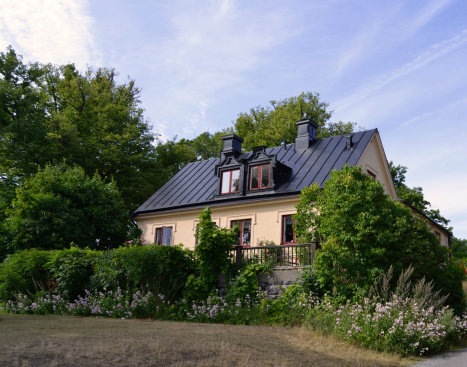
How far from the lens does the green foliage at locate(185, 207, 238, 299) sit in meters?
14.3

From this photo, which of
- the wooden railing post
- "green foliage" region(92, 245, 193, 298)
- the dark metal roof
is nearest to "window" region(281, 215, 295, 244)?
the dark metal roof

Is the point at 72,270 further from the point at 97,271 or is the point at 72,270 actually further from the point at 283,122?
the point at 283,122

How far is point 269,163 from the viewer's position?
20422 millimetres

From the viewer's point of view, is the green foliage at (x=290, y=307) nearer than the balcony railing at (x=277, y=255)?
Yes

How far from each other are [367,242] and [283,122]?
22413 mm

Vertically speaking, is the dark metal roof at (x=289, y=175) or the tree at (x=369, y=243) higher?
the dark metal roof at (x=289, y=175)

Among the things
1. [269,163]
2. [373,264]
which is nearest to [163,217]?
[269,163]

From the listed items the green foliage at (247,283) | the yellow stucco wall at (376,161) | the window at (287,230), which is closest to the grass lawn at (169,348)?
the green foliage at (247,283)

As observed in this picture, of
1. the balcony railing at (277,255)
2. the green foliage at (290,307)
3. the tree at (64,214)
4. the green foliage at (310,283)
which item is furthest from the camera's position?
the tree at (64,214)

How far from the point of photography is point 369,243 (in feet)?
37.9

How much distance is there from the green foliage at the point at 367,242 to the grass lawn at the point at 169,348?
7.99ft

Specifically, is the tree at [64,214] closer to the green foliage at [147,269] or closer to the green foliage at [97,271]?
the green foliage at [97,271]

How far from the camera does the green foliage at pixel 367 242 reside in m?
11.4

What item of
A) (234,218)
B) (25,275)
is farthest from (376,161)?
(25,275)
